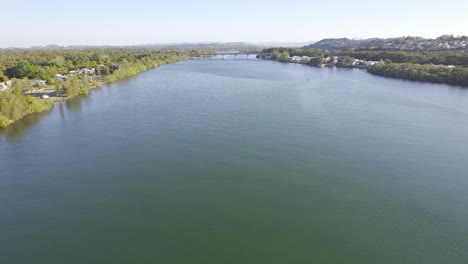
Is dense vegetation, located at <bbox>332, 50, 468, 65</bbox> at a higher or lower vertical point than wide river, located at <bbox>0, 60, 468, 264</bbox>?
higher

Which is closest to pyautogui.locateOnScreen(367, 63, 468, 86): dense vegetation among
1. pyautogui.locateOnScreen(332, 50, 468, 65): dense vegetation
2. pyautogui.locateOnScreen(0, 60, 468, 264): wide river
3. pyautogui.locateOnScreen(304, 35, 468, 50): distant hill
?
pyautogui.locateOnScreen(332, 50, 468, 65): dense vegetation

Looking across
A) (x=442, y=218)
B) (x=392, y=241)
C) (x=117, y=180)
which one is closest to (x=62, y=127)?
(x=117, y=180)

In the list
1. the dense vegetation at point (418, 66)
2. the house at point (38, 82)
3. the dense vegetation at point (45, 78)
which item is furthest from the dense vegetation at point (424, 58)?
the house at point (38, 82)

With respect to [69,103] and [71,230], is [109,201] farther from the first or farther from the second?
[69,103]

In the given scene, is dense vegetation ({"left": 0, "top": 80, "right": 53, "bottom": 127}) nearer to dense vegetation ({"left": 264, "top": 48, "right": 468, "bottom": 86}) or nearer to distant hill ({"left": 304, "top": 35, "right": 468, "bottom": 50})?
dense vegetation ({"left": 264, "top": 48, "right": 468, "bottom": 86})

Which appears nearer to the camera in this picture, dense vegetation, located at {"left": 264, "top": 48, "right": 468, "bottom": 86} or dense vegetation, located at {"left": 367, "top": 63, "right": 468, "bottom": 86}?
dense vegetation, located at {"left": 367, "top": 63, "right": 468, "bottom": 86}

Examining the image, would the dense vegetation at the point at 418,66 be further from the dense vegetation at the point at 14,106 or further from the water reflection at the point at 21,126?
the dense vegetation at the point at 14,106

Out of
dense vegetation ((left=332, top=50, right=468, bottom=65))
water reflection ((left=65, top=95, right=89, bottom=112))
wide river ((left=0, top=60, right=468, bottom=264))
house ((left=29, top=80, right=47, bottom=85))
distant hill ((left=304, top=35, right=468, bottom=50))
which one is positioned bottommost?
wide river ((left=0, top=60, right=468, bottom=264))
